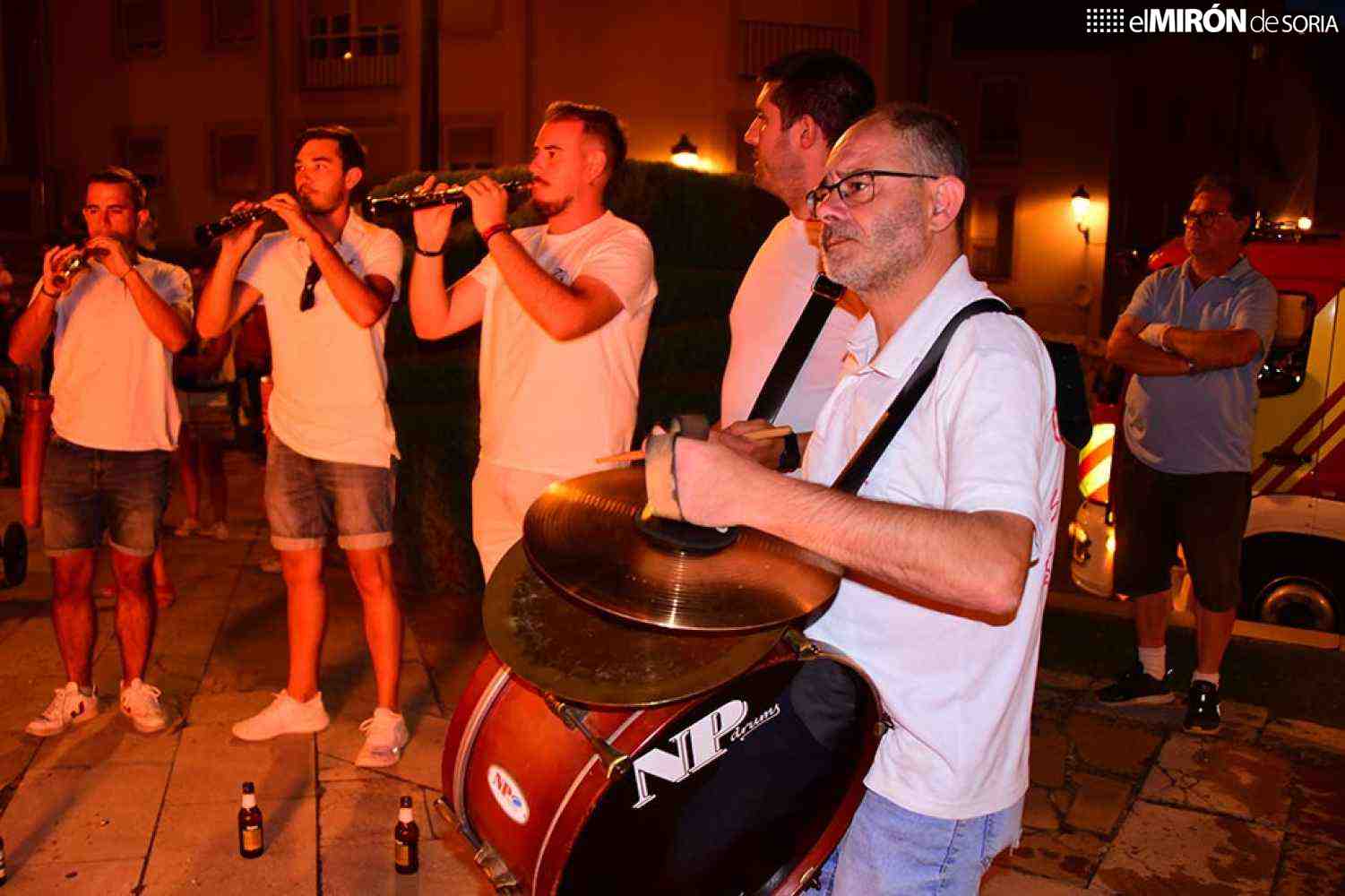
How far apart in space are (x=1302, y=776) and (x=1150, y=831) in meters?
0.95

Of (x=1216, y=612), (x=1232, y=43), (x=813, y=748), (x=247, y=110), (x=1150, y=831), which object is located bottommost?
(x=1150, y=831)

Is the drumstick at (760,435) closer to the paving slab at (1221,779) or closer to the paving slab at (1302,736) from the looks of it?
the paving slab at (1221,779)

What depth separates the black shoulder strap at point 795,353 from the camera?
2881mm

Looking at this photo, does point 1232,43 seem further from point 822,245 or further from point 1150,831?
point 822,245

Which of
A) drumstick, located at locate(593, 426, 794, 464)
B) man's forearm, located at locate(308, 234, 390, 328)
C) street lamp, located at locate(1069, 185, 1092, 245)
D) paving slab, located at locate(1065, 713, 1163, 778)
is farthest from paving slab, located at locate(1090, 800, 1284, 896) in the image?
street lamp, located at locate(1069, 185, 1092, 245)

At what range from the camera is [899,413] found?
200 cm

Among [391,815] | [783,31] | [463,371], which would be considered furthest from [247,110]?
[391,815]

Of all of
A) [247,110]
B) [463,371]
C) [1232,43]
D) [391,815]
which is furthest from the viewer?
[1232,43]

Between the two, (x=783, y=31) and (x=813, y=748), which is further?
(x=783, y=31)

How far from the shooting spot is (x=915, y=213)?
2.12 metres

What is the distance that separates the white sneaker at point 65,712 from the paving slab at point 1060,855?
3.79 meters

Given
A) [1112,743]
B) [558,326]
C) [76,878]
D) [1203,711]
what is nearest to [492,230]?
[558,326]

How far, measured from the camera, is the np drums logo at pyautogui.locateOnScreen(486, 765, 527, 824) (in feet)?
8.07

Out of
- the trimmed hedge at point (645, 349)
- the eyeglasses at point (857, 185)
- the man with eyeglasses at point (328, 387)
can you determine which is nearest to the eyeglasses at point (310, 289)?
the man with eyeglasses at point (328, 387)
